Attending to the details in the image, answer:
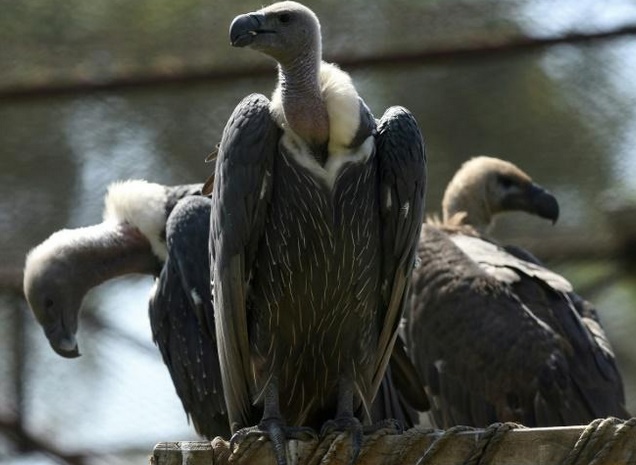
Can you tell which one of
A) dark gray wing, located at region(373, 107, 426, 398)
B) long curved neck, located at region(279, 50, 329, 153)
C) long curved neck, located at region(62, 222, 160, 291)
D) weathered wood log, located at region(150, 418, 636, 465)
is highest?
long curved neck, located at region(279, 50, 329, 153)

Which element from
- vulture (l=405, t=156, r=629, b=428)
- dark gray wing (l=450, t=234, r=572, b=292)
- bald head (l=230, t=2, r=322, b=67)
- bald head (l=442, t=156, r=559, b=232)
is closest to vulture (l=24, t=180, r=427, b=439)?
bald head (l=230, t=2, r=322, b=67)

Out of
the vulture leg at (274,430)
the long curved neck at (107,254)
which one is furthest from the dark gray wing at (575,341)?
the vulture leg at (274,430)

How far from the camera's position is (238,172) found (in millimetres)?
5648

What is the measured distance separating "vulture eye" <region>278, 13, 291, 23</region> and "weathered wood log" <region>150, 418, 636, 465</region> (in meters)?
1.47

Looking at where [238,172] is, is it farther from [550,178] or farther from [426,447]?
[550,178]

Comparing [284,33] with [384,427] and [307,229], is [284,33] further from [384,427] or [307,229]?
[384,427]

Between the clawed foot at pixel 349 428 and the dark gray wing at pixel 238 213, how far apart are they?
1.40 feet

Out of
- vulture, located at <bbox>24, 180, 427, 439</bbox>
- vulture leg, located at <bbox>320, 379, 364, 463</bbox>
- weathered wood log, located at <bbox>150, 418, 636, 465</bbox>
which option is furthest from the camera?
vulture, located at <bbox>24, 180, 427, 439</bbox>

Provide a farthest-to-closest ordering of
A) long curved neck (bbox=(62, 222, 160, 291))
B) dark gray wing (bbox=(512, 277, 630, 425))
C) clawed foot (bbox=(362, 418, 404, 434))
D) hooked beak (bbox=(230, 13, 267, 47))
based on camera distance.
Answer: dark gray wing (bbox=(512, 277, 630, 425)) < long curved neck (bbox=(62, 222, 160, 291)) < hooked beak (bbox=(230, 13, 267, 47)) < clawed foot (bbox=(362, 418, 404, 434))

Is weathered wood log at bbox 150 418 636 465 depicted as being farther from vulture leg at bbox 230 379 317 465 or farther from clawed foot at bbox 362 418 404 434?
clawed foot at bbox 362 418 404 434

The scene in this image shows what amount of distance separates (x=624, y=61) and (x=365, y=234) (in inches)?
196

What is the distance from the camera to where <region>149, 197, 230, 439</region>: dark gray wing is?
680cm

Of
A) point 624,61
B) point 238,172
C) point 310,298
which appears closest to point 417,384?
point 310,298

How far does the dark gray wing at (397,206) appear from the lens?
5742 millimetres
